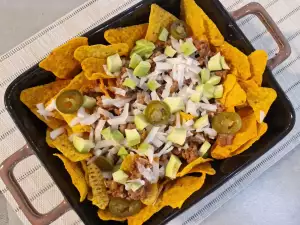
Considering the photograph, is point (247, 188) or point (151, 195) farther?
point (247, 188)

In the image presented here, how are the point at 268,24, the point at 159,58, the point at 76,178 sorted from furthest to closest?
the point at 268,24 < the point at 159,58 < the point at 76,178

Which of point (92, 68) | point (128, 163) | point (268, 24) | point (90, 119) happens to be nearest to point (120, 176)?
point (128, 163)

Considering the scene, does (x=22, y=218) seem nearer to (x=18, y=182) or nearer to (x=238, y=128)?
(x=18, y=182)

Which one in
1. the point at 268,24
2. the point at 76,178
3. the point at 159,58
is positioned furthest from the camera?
the point at 268,24

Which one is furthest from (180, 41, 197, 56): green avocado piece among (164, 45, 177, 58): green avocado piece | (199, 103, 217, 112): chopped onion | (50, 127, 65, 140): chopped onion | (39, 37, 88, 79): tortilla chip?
(50, 127, 65, 140): chopped onion

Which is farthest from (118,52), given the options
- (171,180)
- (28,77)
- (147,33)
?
(171,180)

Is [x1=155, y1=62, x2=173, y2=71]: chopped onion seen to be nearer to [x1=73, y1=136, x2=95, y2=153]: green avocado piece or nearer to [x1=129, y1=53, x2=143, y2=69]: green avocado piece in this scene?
[x1=129, y1=53, x2=143, y2=69]: green avocado piece

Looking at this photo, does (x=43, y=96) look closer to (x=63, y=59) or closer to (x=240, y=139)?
(x=63, y=59)
